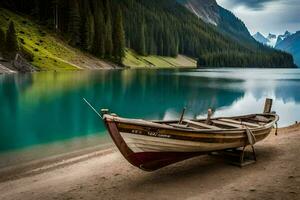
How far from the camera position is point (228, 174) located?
55.3 ft

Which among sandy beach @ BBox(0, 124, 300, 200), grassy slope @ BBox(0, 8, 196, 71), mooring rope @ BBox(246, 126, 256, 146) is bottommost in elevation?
sandy beach @ BBox(0, 124, 300, 200)

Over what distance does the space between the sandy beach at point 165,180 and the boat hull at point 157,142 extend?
1119 mm

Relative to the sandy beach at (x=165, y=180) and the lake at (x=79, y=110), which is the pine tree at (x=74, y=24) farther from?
the sandy beach at (x=165, y=180)

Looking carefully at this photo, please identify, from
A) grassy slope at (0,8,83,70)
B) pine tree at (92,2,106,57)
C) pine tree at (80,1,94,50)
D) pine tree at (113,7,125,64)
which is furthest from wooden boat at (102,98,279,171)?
pine tree at (113,7,125,64)

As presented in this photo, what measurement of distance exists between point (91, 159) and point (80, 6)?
14066 centimetres

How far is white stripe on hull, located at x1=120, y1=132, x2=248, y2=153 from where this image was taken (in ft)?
48.8

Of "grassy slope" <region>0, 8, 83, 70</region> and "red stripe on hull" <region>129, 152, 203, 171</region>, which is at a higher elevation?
"grassy slope" <region>0, 8, 83, 70</region>

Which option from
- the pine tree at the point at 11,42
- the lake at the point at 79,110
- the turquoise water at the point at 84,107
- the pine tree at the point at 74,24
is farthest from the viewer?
the pine tree at the point at 74,24

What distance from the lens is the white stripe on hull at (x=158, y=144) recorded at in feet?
48.8

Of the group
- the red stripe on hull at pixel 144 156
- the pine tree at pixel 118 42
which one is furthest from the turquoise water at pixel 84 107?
the pine tree at pixel 118 42

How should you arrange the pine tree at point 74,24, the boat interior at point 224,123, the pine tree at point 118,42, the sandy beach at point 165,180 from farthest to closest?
the pine tree at point 118,42, the pine tree at point 74,24, the boat interior at point 224,123, the sandy beach at point 165,180

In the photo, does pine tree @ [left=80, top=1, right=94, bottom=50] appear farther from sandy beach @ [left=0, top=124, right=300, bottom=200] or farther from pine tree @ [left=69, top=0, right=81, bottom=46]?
sandy beach @ [left=0, top=124, right=300, bottom=200]

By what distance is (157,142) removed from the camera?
600 inches

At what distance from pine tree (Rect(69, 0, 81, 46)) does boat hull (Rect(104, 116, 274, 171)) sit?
12439 cm
